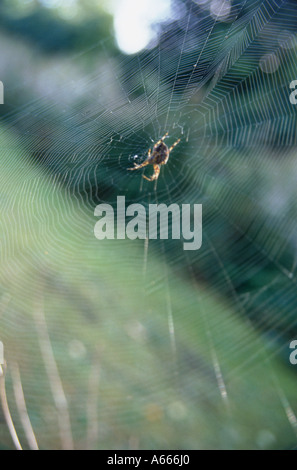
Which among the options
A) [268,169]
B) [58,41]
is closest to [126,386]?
[268,169]

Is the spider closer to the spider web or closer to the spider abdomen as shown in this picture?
the spider abdomen

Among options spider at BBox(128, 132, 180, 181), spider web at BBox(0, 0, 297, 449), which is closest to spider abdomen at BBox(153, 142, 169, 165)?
spider at BBox(128, 132, 180, 181)

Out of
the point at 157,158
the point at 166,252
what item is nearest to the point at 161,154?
the point at 157,158

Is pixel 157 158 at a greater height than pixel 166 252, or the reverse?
pixel 157 158

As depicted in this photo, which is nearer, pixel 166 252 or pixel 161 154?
pixel 166 252

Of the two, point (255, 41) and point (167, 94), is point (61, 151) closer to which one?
point (167, 94)

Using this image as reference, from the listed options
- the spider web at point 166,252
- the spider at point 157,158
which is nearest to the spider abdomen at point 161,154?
the spider at point 157,158

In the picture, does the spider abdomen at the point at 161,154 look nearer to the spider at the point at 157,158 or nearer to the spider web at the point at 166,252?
the spider at the point at 157,158

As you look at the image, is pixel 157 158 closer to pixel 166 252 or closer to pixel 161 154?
pixel 161 154

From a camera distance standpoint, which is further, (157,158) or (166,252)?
(157,158)
